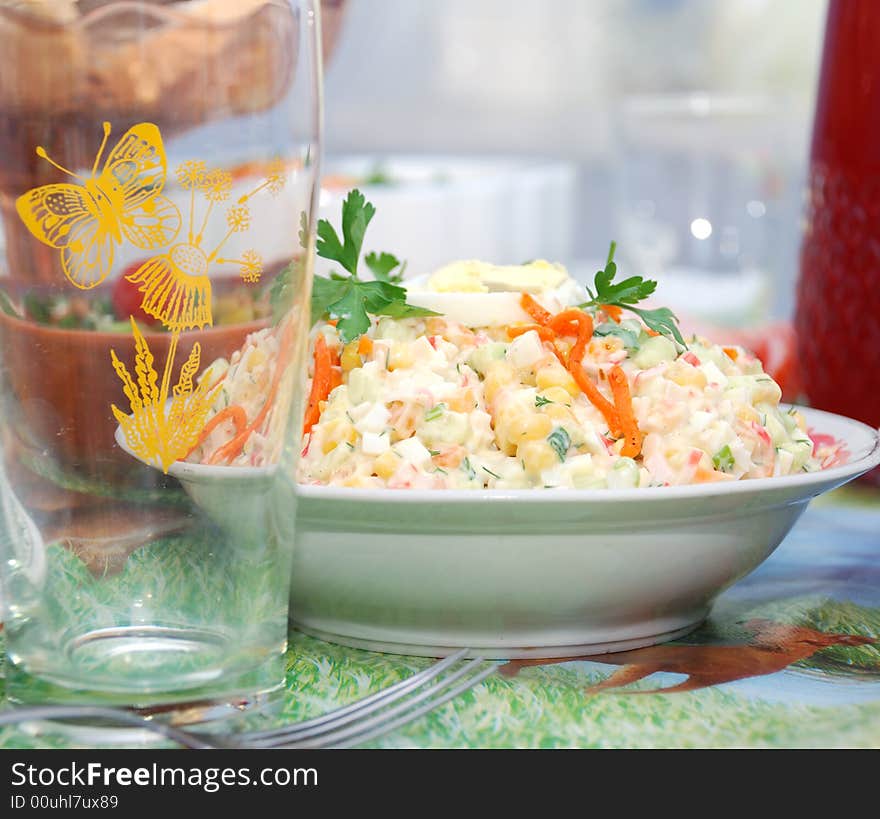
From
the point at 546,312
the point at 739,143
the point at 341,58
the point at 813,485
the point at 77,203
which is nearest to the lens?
the point at 77,203

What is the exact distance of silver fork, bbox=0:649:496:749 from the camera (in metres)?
0.75

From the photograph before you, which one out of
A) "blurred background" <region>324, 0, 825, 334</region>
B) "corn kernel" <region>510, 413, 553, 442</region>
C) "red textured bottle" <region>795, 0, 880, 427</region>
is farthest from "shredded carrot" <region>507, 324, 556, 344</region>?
"blurred background" <region>324, 0, 825, 334</region>

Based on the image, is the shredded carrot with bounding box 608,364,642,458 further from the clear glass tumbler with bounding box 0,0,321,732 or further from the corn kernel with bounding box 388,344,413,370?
the clear glass tumbler with bounding box 0,0,321,732

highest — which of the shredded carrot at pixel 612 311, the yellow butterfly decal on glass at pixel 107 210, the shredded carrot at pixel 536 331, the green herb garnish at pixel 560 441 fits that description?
the yellow butterfly decal on glass at pixel 107 210

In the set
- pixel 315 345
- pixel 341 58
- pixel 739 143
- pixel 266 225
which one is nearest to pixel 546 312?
pixel 315 345

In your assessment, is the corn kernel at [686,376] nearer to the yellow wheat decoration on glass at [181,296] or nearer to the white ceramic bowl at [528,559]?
the white ceramic bowl at [528,559]

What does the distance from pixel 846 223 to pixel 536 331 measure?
0.78 metres

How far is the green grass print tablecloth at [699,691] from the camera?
0.81 metres

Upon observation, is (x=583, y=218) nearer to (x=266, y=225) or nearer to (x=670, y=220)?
(x=670, y=220)

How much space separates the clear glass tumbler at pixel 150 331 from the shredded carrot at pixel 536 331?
249mm

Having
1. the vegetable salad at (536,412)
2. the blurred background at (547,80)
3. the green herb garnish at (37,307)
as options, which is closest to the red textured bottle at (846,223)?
the vegetable salad at (536,412)

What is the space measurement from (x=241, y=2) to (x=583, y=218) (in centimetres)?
413

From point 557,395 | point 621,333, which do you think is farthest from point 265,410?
point 621,333
